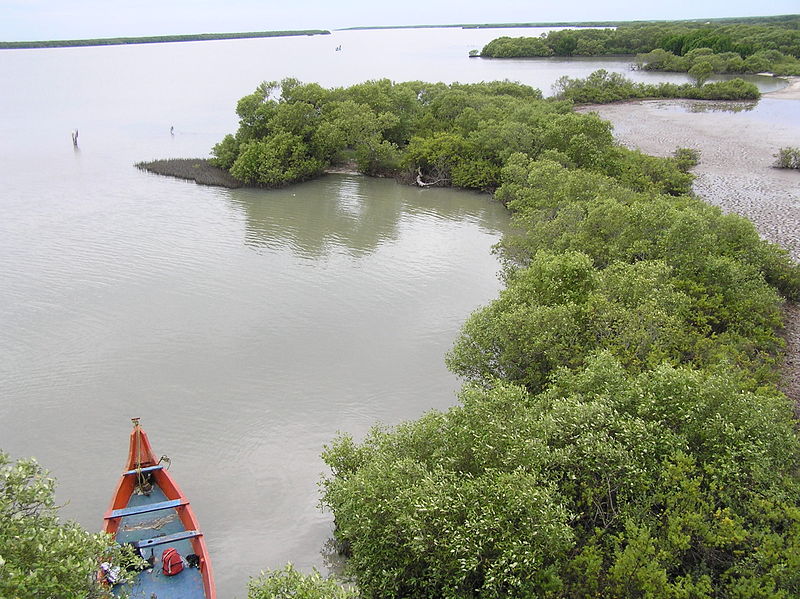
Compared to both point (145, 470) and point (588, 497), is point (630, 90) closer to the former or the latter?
point (588, 497)

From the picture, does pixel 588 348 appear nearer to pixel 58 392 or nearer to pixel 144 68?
pixel 58 392

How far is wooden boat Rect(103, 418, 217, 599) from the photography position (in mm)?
13164

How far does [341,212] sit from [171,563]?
2938 cm

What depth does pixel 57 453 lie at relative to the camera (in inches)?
724

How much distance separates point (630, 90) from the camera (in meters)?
82.4

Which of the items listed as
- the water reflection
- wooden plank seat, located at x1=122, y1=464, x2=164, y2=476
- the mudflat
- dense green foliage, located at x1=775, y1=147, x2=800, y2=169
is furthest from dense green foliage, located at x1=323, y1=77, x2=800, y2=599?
dense green foliage, located at x1=775, y1=147, x2=800, y2=169

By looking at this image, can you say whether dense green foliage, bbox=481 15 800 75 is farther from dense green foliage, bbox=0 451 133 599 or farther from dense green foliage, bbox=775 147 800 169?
dense green foliage, bbox=0 451 133 599

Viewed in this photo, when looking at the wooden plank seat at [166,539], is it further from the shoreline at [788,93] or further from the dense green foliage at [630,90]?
the shoreline at [788,93]

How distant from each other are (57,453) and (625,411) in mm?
15820

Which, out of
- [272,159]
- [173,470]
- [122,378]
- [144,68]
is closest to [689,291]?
[173,470]

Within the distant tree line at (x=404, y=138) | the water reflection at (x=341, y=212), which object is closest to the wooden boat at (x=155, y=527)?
the water reflection at (x=341, y=212)

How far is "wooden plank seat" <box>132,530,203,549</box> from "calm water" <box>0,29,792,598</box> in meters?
1.59

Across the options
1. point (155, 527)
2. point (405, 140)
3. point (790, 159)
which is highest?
point (405, 140)

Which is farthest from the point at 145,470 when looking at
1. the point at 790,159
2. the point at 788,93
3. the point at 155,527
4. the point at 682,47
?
the point at 682,47
